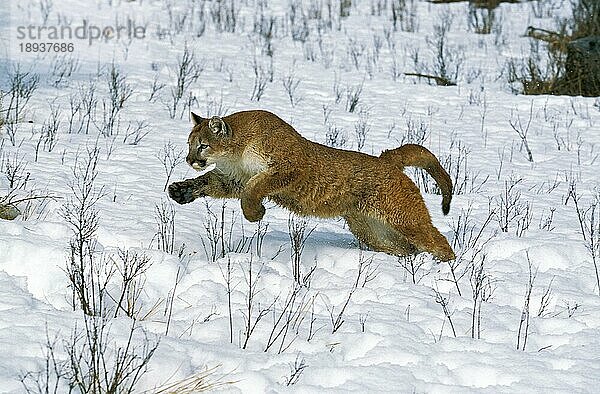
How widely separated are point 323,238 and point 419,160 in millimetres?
931

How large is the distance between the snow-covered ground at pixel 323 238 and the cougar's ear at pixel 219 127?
0.78 meters

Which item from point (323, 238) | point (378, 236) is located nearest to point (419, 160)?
point (378, 236)

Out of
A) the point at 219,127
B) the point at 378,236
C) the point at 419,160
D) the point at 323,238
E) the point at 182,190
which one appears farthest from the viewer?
the point at 323,238

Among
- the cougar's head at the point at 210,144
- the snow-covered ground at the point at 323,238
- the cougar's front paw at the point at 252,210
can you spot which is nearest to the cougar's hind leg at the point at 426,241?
the snow-covered ground at the point at 323,238

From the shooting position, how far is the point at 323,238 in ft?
20.9

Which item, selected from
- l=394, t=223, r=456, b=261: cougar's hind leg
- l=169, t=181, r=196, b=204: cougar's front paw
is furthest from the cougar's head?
l=394, t=223, r=456, b=261: cougar's hind leg

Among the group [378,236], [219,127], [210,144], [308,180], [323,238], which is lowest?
[323,238]

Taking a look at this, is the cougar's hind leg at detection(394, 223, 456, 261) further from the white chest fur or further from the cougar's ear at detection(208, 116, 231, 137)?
the cougar's ear at detection(208, 116, 231, 137)

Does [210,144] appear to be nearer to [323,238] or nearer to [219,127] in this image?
[219,127]

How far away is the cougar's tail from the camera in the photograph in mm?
6168

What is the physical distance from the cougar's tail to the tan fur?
0.25 feet

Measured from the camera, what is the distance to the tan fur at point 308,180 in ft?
18.5

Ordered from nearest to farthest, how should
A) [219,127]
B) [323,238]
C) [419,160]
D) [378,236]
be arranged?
[219,127]
[378,236]
[419,160]
[323,238]

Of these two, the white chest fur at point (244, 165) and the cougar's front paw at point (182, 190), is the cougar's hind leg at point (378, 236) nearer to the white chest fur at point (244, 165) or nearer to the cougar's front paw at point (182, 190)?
the white chest fur at point (244, 165)
